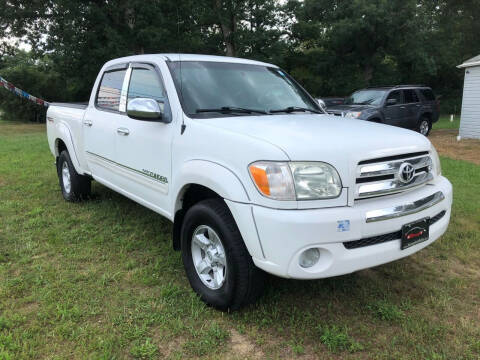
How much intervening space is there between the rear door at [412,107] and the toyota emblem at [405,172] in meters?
11.2

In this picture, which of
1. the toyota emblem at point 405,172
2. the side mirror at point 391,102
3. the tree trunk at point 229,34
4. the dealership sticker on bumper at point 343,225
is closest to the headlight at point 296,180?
the dealership sticker on bumper at point 343,225

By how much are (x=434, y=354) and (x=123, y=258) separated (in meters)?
2.74

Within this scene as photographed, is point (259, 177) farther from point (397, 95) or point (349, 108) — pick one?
point (397, 95)

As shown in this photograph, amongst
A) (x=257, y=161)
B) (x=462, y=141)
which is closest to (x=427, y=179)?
(x=257, y=161)

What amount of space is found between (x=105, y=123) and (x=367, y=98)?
32.7 ft

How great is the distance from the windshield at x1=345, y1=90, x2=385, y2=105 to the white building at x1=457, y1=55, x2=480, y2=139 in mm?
4264

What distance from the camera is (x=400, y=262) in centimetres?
375

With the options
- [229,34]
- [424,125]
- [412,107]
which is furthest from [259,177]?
[229,34]

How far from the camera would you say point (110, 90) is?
4.51m

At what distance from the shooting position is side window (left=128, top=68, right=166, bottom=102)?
354 centimetres

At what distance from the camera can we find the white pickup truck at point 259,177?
2.39 m

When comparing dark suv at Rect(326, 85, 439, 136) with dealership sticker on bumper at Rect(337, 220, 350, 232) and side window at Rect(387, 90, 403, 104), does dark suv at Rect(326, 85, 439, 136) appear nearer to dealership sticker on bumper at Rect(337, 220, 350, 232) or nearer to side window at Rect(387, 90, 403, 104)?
side window at Rect(387, 90, 403, 104)

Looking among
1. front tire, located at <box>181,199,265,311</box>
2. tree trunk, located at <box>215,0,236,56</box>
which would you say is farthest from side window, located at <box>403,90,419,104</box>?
tree trunk, located at <box>215,0,236,56</box>

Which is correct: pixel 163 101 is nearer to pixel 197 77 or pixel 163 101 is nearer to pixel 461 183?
pixel 197 77
